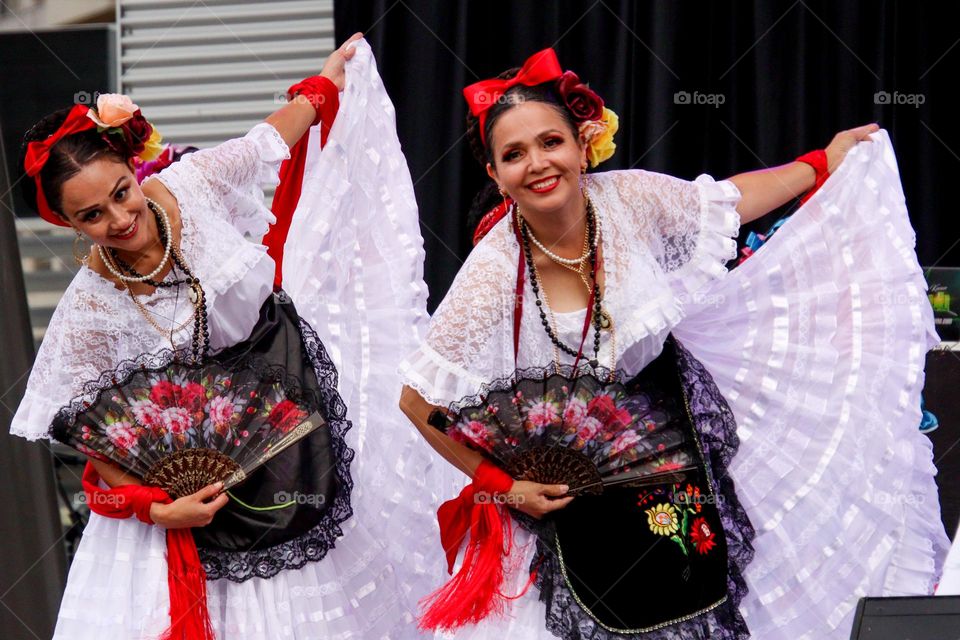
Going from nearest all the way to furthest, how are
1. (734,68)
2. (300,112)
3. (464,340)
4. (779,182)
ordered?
(464,340), (779,182), (300,112), (734,68)

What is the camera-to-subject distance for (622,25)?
3.48m

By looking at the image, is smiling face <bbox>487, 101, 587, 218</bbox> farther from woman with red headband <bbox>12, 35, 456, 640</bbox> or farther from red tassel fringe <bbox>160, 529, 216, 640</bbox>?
red tassel fringe <bbox>160, 529, 216, 640</bbox>

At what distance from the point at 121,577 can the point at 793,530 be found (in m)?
1.30

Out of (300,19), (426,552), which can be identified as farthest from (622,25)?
(426,552)

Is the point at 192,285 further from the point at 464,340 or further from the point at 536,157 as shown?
the point at 536,157

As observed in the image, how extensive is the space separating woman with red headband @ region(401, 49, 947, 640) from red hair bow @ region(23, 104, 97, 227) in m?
0.74

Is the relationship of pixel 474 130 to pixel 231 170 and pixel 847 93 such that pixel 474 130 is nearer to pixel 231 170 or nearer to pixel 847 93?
pixel 231 170

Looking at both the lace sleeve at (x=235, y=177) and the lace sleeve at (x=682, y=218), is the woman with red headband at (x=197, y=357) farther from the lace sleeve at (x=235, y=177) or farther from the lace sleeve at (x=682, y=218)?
the lace sleeve at (x=682, y=218)

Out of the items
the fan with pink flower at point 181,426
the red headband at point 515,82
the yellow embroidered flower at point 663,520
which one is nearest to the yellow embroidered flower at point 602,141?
the red headband at point 515,82

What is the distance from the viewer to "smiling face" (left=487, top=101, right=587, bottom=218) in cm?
224

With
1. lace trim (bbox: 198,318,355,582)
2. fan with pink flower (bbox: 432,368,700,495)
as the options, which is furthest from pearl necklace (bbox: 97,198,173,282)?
fan with pink flower (bbox: 432,368,700,495)

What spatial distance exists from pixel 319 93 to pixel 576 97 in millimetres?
749

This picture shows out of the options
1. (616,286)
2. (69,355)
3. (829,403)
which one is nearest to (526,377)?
(616,286)

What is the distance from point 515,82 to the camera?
230 cm
